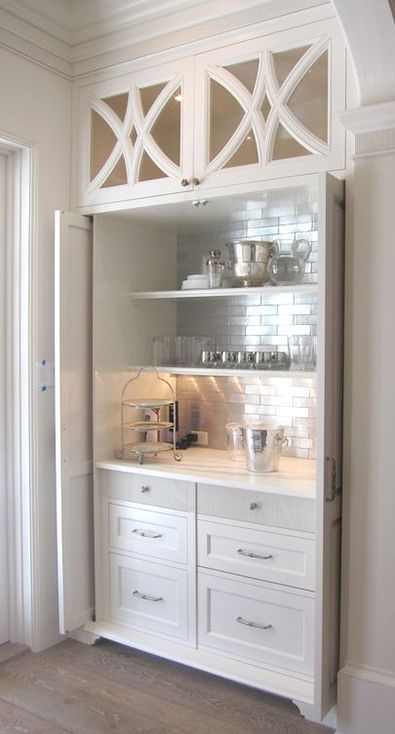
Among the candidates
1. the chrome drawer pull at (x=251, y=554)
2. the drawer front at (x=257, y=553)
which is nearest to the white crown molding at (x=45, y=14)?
the drawer front at (x=257, y=553)

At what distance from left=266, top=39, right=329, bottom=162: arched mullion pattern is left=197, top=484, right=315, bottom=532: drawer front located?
1.25 meters

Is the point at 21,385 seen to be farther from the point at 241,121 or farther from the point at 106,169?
the point at 241,121

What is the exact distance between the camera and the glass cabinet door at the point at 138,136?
2.53 metres

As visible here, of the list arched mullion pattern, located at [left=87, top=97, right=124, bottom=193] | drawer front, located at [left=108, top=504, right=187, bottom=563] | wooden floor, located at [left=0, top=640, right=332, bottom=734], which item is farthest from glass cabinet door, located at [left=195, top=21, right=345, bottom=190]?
wooden floor, located at [left=0, top=640, right=332, bottom=734]

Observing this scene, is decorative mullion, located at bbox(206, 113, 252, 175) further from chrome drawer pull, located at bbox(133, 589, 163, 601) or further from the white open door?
chrome drawer pull, located at bbox(133, 589, 163, 601)

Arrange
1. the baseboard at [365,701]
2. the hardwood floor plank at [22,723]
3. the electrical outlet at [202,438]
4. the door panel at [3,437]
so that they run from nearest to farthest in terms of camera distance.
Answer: the baseboard at [365,701], the hardwood floor plank at [22,723], the door panel at [3,437], the electrical outlet at [202,438]

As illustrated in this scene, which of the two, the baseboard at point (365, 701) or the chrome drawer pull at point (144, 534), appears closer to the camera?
the baseboard at point (365, 701)

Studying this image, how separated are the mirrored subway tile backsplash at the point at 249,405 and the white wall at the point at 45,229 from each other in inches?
29.7

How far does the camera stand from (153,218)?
9.39ft

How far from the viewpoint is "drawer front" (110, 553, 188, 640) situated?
2635 millimetres

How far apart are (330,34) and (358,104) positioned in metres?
0.29

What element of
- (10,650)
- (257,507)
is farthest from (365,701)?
(10,650)

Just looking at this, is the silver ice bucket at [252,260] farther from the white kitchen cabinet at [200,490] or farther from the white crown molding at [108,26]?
the white crown molding at [108,26]

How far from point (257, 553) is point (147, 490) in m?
0.57
